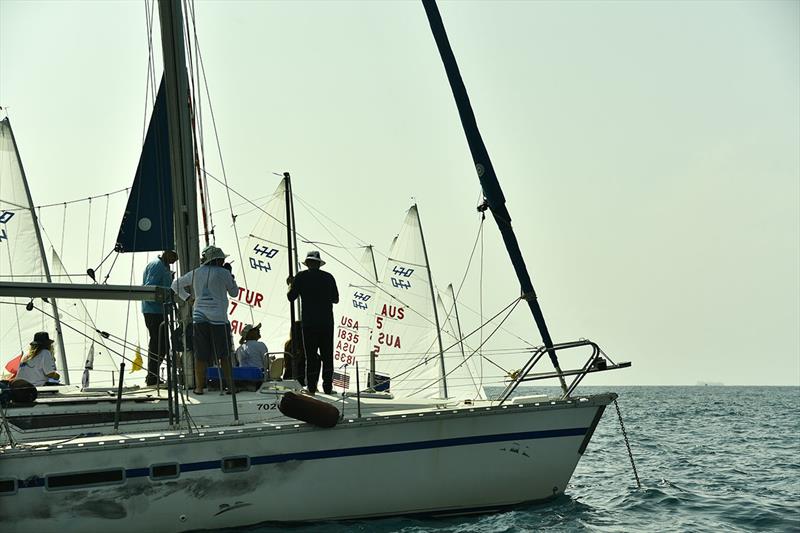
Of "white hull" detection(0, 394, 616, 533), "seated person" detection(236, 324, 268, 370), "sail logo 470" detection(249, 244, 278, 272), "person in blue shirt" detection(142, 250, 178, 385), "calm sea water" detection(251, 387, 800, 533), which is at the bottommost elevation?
"calm sea water" detection(251, 387, 800, 533)

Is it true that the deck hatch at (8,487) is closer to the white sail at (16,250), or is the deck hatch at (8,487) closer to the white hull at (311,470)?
the white hull at (311,470)

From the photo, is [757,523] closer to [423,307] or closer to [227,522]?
[227,522]

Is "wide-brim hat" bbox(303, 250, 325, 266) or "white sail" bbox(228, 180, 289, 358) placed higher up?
"white sail" bbox(228, 180, 289, 358)

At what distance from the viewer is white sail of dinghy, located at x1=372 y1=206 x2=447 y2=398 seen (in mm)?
30734

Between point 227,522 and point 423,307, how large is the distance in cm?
2196

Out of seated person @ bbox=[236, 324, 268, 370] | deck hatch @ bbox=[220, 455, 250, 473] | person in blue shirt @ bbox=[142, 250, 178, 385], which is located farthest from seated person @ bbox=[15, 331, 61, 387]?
deck hatch @ bbox=[220, 455, 250, 473]

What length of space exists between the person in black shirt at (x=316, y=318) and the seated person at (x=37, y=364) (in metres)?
3.14

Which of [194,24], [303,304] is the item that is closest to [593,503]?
[303,304]

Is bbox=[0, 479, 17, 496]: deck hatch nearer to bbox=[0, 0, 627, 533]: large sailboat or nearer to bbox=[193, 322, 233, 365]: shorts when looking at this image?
bbox=[0, 0, 627, 533]: large sailboat

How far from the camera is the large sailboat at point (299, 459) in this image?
8.95 m

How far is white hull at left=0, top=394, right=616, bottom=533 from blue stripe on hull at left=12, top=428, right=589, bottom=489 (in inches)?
0.4

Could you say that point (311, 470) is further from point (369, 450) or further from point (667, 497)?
point (667, 497)

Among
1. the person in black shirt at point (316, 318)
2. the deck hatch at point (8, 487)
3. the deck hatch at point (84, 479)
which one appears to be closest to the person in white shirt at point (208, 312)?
the person in black shirt at point (316, 318)

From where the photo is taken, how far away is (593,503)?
37.8 ft
